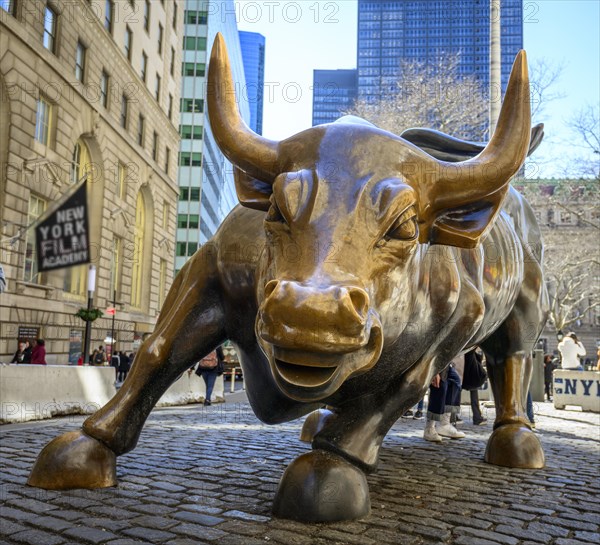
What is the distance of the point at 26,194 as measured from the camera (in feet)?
61.4

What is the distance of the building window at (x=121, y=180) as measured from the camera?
27.4 m

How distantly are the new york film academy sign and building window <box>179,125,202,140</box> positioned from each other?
48561 mm

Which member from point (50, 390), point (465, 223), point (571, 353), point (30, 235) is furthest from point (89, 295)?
point (571, 353)

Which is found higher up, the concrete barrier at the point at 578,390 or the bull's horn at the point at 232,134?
the bull's horn at the point at 232,134

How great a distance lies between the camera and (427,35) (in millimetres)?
30766

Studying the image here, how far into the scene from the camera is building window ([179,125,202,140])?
50.0m

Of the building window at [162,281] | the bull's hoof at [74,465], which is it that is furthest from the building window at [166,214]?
the bull's hoof at [74,465]

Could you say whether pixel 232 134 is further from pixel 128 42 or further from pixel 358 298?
pixel 128 42

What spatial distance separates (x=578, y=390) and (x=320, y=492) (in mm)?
12287

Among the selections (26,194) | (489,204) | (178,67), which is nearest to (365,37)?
(178,67)

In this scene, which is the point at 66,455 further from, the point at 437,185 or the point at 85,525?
the point at 437,185

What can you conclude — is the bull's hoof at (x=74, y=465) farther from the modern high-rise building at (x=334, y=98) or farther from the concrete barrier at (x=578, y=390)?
the modern high-rise building at (x=334, y=98)

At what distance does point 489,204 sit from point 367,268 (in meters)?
0.85

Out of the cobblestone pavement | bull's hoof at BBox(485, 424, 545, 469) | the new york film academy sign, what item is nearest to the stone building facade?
the cobblestone pavement
